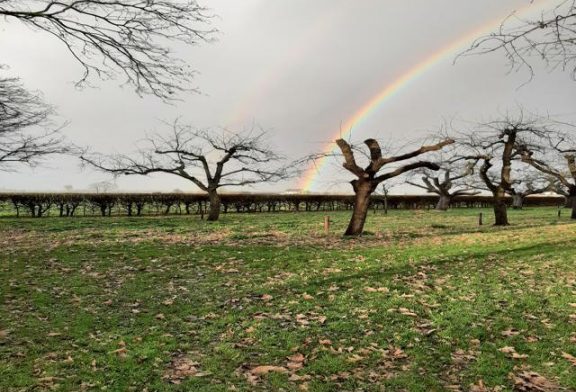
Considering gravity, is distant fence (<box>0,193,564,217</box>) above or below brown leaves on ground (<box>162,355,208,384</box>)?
above

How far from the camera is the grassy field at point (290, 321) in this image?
465 cm

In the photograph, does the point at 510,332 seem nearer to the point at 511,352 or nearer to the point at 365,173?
the point at 511,352

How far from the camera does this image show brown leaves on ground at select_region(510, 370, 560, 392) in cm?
438

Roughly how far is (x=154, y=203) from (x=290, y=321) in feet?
97.4

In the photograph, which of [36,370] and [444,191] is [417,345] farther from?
[444,191]

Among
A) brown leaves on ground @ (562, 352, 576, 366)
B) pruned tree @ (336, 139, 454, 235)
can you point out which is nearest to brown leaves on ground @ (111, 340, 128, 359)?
brown leaves on ground @ (562, 352, 576, 366)

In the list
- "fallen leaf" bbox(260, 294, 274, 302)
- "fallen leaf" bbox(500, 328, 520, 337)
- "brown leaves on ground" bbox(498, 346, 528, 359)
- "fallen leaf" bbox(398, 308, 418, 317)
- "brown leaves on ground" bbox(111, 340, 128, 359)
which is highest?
"fallen leaf" bbox(260, 294, 274, 302)

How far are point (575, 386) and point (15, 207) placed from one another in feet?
105

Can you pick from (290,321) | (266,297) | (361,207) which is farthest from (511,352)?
(361,207)

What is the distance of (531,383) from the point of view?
4496 millimetres

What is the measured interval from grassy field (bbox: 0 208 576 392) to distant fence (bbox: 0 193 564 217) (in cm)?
2050

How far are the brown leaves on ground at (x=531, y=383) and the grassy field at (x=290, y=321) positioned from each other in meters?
0.02

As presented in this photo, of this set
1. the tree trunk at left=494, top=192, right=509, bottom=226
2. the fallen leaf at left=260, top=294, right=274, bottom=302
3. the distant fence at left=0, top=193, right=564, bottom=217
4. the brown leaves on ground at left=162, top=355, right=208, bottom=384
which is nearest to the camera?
the brown leaves on ground at left=162, top=355, right=208, bottom=384

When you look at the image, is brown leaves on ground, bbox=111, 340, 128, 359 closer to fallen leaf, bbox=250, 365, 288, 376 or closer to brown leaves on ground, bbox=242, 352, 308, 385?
brown leaves on ground, bbox=242, 352, 308, 385
